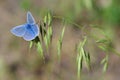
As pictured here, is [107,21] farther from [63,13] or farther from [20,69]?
[20,69]

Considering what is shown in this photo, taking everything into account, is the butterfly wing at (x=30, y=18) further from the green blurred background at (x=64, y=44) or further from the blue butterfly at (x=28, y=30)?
the green blurred background at (x=64, y=44)

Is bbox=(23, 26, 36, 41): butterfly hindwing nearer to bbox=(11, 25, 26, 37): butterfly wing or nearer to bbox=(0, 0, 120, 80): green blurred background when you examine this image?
bbox=(11, 25, 26, 37): butterfly wing

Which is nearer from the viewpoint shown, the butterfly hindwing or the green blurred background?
the butterfly hindwing

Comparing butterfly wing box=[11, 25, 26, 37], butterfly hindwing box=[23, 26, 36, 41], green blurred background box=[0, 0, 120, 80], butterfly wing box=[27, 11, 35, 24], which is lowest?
green blurred background box=[0, 0, 120, 80]

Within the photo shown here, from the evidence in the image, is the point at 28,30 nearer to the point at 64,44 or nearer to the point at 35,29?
the point at 35,29

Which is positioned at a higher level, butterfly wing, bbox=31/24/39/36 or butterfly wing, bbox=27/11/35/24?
butterfly wing, bbox=27/11/35/24

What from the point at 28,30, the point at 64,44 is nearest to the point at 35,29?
the point at 28,30

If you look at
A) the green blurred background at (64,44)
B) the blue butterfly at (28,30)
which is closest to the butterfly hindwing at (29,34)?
the blue butterfly at (28,30)

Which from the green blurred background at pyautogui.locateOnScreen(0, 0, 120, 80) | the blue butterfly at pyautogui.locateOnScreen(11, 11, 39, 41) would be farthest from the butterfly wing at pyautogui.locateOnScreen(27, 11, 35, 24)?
the green blurred background at pyautogui.locateOnScreen(0, 0, 120, 80)

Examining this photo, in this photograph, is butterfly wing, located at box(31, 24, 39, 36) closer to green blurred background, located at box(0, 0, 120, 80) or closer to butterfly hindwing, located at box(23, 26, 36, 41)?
butterfly hindwing, located at box(23, 26, 36, 41)
